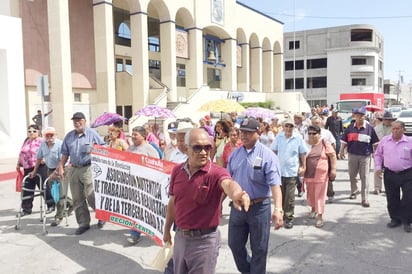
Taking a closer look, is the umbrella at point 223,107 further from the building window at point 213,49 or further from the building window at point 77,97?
the building window at point 213,49

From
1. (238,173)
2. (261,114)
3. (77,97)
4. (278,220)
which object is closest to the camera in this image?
(278,220)

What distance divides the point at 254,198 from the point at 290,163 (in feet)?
8.36

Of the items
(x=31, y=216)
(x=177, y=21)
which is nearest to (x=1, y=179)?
(x=31, y=216)

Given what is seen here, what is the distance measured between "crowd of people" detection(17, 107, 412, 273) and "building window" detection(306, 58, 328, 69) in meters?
59.4

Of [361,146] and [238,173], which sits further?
[361,146]

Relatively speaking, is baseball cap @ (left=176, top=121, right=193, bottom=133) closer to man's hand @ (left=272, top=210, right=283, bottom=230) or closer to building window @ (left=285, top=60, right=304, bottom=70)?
man's hand @ (left=272, top=210, right=283, bottom=230)

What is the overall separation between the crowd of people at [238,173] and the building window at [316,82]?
58375 mm

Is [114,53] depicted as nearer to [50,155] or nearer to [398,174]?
[50,155]

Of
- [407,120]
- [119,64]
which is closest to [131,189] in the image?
[407,120]

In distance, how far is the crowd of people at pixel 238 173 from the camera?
2.79 metres

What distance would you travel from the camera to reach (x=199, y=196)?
274cm

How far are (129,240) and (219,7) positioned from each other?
97.7 ft

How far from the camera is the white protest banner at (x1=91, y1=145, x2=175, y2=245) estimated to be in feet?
15.7

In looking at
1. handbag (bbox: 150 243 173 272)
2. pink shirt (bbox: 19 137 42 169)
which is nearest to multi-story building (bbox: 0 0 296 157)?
pink shirt (bbox: 19 137 42 169)
